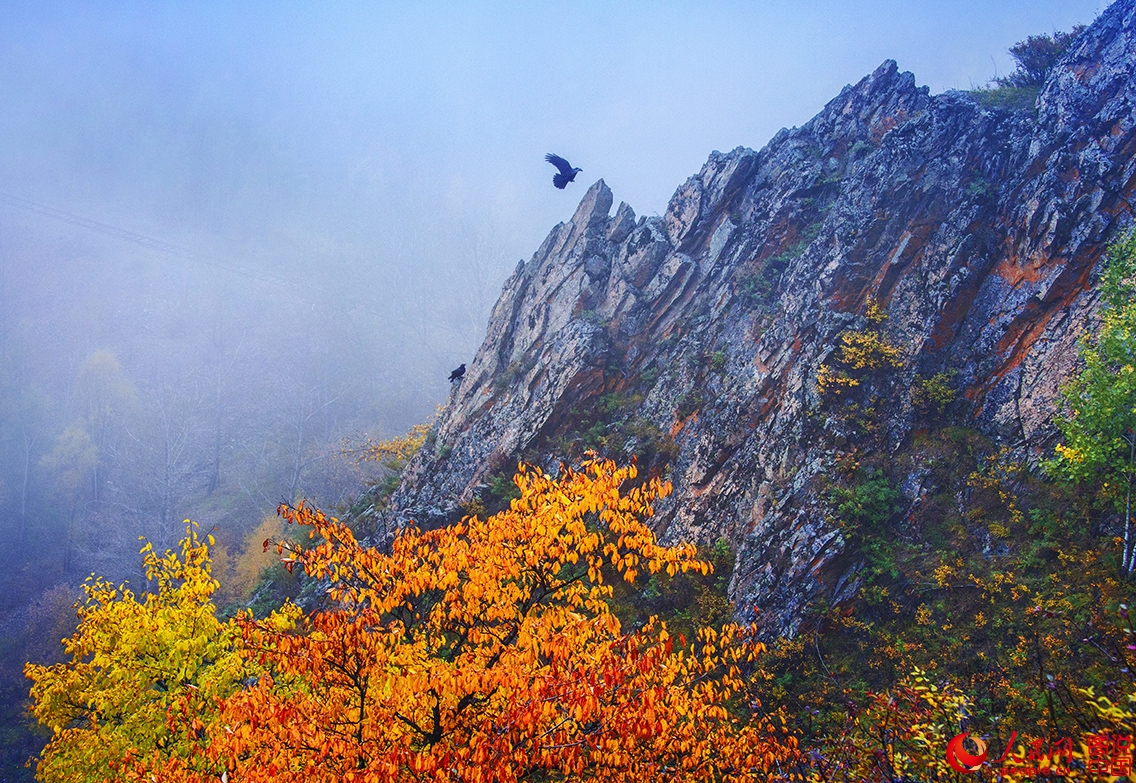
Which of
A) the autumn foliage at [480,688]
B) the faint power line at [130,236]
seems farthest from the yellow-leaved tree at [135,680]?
the faint power line at [130,236]

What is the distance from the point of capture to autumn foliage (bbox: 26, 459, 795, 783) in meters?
5.46

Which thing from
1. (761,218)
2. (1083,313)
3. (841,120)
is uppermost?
(841,120)

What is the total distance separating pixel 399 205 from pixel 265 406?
7206cm

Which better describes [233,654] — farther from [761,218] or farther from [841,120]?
[841,120]

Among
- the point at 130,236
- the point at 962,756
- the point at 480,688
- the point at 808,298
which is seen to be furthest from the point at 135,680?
the point at 130,236

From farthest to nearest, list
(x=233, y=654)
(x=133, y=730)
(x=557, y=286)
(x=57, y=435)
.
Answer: (x=57, y=435) < (x=557, y=286) < (x=233, y=654) < (x=133, y=730)

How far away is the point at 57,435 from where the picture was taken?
4931 cm

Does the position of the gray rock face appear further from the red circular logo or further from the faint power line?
the faint power line

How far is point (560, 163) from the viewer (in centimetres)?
1834

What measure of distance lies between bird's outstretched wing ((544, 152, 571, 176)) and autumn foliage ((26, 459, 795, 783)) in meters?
14.9

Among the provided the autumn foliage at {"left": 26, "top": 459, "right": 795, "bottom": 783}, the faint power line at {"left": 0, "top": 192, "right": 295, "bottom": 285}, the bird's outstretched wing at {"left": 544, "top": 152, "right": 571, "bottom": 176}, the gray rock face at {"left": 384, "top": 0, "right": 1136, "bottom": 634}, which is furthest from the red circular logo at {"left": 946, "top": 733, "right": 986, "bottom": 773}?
the faint power line at {"left": 0, "top": 192, "right": 295, "bottom": 285}

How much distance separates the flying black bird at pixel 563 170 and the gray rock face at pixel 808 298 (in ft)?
21.5

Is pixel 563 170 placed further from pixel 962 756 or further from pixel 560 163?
pixel 962 756

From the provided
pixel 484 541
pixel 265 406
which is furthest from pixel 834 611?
pixel 265 406
